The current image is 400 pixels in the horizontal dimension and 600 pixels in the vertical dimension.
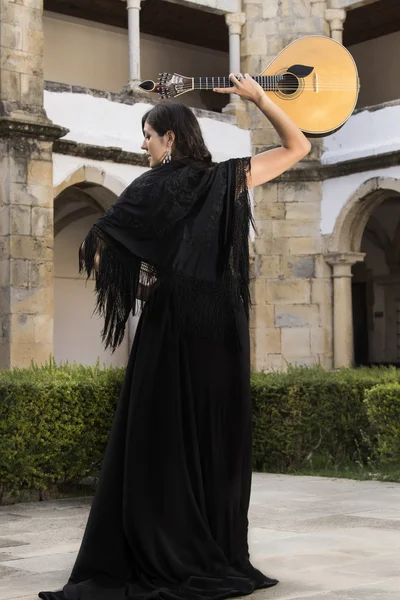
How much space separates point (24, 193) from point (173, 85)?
343 inches

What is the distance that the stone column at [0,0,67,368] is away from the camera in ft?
38.1

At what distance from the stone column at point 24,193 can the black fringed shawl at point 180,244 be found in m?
8.41

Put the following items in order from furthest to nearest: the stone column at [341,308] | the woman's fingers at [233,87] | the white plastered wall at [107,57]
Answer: the white plastered wall at [107,57]
the stone column at [341,308]
the woman's fingers at [233,87]

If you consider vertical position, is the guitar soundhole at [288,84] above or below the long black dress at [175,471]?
above

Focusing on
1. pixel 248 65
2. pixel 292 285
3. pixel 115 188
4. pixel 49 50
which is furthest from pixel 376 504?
pixel 49 50

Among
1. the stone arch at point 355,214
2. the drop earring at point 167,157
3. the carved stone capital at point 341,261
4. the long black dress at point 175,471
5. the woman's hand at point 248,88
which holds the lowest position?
the long black dress at point 175,471

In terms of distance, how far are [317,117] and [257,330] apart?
11495 mm

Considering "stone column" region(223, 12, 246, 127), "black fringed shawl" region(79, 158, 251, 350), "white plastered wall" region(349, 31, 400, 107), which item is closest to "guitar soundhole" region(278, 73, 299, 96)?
"black fringed shawl" region(79, 158, 251, 350)

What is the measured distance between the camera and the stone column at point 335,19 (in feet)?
50.0

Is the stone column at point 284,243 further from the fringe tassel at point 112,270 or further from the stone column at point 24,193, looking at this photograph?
the fringe tassel at point 112,270

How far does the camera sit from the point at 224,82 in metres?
3.24

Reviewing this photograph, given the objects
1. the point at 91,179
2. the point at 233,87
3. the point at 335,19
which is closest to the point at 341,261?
the point at 335,19

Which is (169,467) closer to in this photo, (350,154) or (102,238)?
(102,238)

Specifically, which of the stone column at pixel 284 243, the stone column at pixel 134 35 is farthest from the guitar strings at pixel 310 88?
the stone column at pixel 284 243
